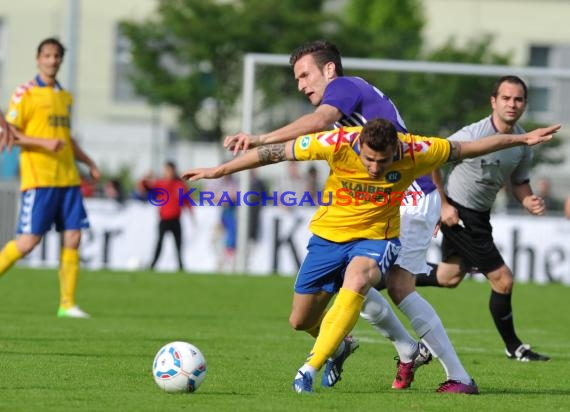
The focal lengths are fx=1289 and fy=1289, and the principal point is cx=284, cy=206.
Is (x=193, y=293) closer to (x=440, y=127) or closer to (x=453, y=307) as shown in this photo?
(x=453, y=307)

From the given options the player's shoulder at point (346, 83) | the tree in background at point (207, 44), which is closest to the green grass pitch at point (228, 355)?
the player's shoulder at point (346, 83)

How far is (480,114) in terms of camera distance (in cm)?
2342

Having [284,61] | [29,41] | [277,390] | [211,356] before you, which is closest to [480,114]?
[284,61]

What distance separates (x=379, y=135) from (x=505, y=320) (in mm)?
3608

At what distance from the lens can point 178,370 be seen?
719cm

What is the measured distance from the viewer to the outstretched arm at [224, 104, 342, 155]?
285 inches

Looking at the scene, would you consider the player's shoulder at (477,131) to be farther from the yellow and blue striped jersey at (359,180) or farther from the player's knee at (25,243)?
the player's knee at (25,243)

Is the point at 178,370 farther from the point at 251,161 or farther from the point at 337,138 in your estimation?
the point at 337,138

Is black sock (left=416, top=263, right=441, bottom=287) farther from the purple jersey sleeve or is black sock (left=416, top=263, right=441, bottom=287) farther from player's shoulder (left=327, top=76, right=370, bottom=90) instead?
player's shoulder (left=327, top=76, right=370, bottom=90)

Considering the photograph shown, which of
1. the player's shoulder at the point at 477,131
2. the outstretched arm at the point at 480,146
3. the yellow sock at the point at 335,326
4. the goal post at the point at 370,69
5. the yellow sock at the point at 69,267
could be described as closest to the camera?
the yellow sock at the point at 335,326

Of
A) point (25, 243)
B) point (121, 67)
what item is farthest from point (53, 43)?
point (121, 67)

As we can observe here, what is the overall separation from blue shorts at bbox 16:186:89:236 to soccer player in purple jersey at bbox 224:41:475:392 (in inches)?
183

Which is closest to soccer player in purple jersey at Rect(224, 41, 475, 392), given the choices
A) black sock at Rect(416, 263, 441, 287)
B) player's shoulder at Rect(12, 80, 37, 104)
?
black sock at Rect(416, 263, 441, 287)

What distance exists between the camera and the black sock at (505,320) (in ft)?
33.3
